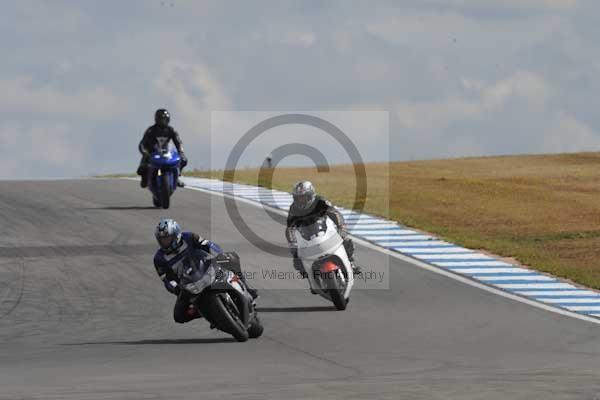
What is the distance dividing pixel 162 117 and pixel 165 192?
185cm

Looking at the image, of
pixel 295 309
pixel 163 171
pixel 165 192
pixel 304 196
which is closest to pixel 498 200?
pixel 165 192

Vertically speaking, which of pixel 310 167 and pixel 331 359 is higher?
pixel 310 167

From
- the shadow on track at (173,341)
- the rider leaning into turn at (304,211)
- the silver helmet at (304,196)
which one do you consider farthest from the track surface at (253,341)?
the silver helmet at (304,196)

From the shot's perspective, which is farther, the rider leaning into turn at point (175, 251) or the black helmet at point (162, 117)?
the black helmet at point (162, 117)

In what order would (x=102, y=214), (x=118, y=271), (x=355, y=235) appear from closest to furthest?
(x=118, y=271)
(x=355, y=235)
(x=102, y=214)

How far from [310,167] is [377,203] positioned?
42.4ft

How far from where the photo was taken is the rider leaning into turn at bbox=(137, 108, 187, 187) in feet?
94.4

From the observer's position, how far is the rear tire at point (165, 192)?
1144 inches

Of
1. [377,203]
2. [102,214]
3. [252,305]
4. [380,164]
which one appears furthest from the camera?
[380,164]

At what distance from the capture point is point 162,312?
19484mm

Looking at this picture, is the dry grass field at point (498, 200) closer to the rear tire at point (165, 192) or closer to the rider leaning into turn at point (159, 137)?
the rear tire at point (165, 192)

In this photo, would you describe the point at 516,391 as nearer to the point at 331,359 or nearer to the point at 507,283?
the point at 331,359

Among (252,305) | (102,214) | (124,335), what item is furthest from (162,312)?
(102,214)

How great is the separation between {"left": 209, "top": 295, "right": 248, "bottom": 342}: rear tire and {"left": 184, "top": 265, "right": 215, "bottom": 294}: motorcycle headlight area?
20 centimetres
